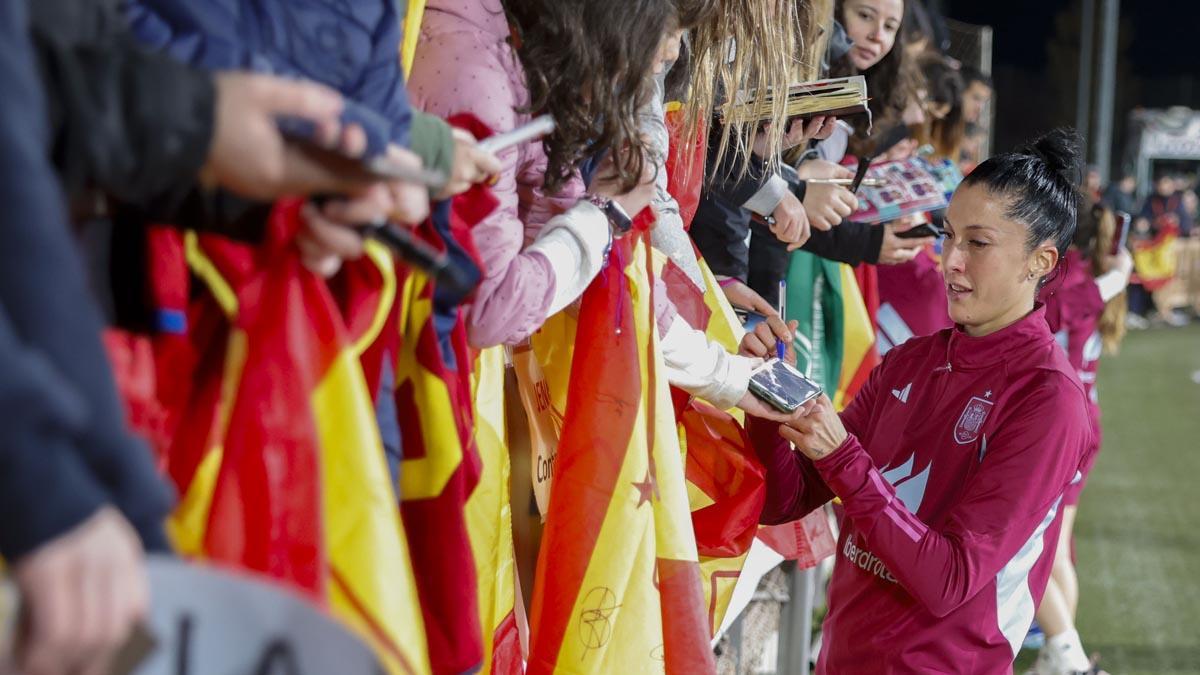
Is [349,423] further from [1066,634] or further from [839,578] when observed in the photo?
[1066,634]

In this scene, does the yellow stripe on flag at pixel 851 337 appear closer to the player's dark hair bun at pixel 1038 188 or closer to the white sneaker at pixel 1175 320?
the player's dark hair bun at pixel 1038 188

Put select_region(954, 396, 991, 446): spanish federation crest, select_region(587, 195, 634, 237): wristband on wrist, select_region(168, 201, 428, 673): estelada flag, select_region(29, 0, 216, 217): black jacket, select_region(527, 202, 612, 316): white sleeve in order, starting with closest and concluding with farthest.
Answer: select_region(29, 0, 216, 217): black jacket < select_region(168, 201, 428, 673): estelada flag < select_region(527, 202, 612, 316): white sleeve < select_region(587, 195, 634, 237): wristband on wrist < select_region(954, 396, 991, 446): spanish federation crest

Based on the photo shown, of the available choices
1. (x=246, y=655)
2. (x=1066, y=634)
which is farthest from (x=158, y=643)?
(x=1066, y=634)

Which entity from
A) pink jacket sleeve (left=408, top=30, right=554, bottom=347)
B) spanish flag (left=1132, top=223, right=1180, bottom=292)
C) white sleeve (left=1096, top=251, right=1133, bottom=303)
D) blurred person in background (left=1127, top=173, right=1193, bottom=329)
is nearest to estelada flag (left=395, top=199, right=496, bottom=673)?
pink jacket sleeve (left=408, top=30, right=554, bottom=347)

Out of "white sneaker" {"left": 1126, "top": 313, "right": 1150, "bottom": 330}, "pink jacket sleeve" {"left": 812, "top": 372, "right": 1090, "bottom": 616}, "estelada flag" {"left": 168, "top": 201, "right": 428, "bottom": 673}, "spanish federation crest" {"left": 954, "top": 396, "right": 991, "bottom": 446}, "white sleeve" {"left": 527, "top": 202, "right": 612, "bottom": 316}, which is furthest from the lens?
"white sneaker" {"left": 1126, "top": 313, "right": 1150, "bottom": 330}

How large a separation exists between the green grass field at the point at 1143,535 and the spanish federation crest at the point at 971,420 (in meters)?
2.46

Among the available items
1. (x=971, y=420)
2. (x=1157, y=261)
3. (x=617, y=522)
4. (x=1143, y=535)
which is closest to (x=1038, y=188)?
(x=971, y=420)

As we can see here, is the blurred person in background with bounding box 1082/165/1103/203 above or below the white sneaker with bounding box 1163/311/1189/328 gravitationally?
above

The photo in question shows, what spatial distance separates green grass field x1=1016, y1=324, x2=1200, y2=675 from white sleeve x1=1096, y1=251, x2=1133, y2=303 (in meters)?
1.14

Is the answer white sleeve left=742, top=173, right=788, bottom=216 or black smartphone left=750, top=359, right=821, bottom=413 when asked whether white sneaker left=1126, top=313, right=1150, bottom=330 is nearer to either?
white sleeve left=742, top=173, right=788, bottom=216

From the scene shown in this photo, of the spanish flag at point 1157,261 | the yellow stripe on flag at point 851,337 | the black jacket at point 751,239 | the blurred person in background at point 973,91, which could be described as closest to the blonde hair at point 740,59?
the black jacket at point 751,239

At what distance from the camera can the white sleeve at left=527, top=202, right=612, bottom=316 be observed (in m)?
1.95

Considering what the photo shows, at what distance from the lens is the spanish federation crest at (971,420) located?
239 cm

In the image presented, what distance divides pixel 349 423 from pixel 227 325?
15 centimetres
